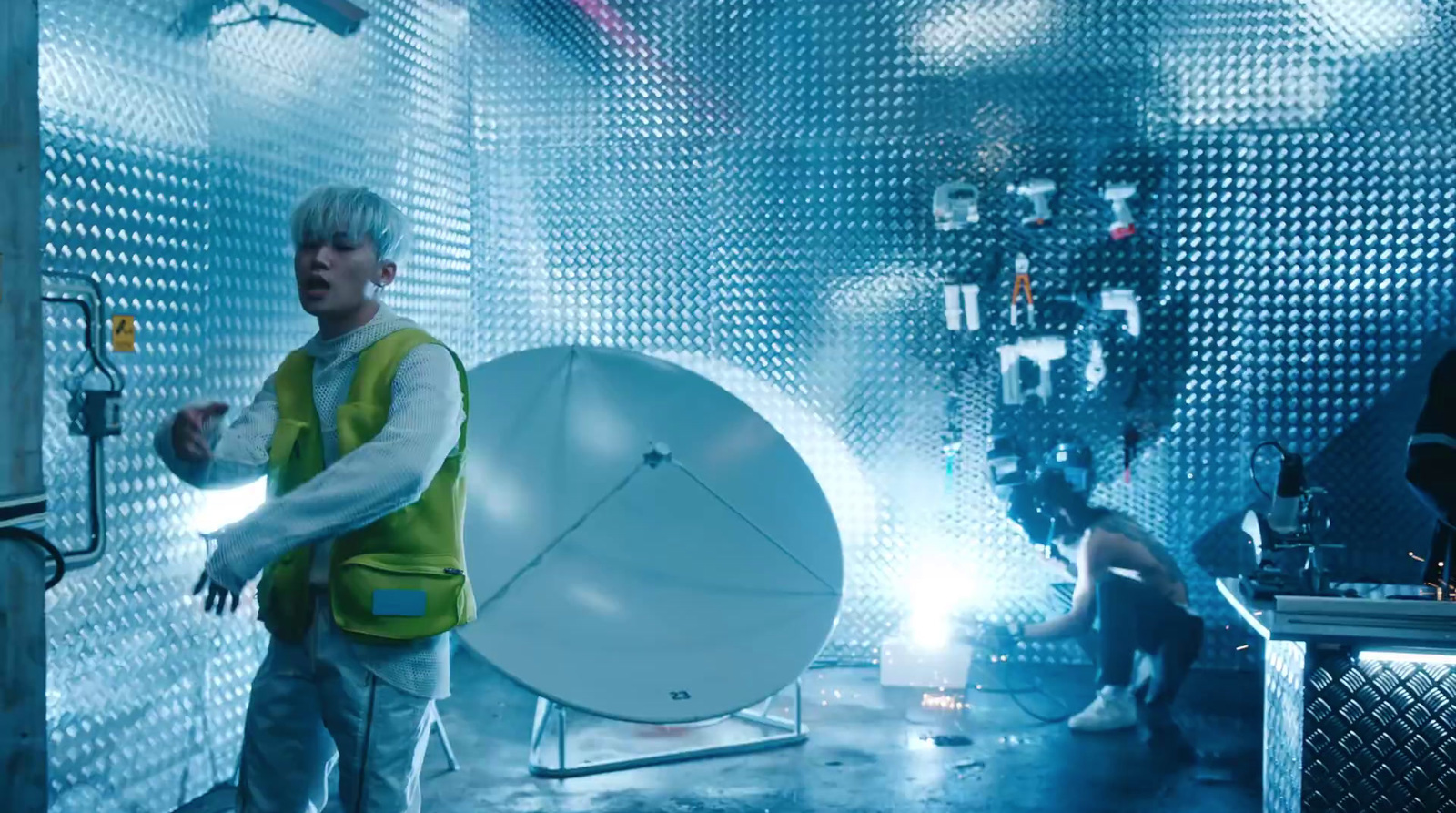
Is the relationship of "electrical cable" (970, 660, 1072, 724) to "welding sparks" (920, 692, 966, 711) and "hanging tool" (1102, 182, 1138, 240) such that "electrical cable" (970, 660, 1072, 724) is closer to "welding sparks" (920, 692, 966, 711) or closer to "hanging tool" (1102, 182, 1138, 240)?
"welding sparks" (920, 692, 966, 711)

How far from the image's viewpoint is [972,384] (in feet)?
19.5

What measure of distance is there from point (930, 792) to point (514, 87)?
4449 mm

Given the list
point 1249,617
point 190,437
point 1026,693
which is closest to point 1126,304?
point 1026,693

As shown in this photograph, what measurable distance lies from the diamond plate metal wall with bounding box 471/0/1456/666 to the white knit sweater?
3.75 m

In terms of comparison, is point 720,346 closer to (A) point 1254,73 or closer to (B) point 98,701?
(A) point 1254,73

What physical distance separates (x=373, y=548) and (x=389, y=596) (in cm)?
11

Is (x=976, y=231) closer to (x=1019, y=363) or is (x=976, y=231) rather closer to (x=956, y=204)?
(x=956, y=204)

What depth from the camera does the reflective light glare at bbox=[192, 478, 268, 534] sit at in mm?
4141

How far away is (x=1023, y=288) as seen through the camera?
5832 millimetres

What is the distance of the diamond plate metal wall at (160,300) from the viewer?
3436mm

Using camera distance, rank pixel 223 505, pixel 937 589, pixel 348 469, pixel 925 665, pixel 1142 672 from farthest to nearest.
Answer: pixel 937 589, pixel 925 665, pixel 1142 672, pixel 223 505, pixel 348 469

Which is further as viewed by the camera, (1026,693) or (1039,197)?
(1039,197)

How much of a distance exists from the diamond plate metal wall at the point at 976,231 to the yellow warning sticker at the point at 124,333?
9.12 ft

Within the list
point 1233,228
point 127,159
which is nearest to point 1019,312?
point 1233,228
